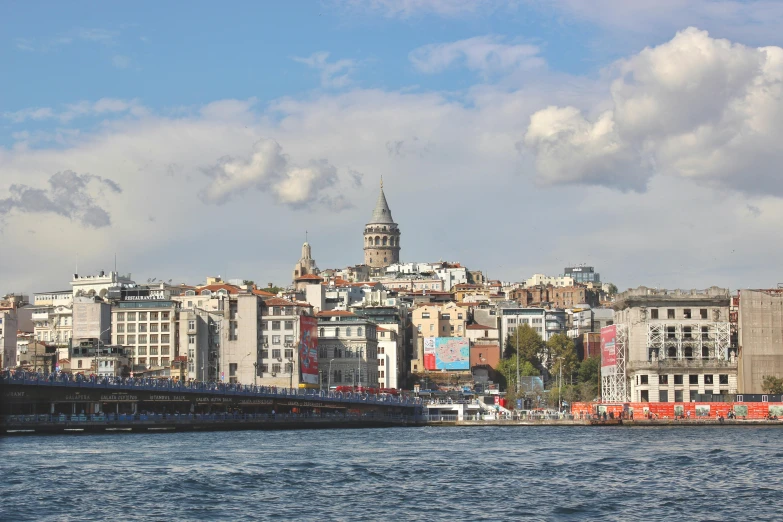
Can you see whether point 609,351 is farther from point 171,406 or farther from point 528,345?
point 171,406

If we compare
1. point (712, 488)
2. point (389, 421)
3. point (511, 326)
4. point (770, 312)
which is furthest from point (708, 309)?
point (712, 488)

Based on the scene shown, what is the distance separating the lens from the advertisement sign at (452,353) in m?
165

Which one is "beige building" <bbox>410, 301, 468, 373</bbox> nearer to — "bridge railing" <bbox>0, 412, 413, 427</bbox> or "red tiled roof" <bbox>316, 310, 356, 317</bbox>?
"red tiled roof" <bbox>316, 310, 356, 317</bbox>

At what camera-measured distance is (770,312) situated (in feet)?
427

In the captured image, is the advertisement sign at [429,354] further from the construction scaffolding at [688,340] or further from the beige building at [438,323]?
the construction scaffolding at [688,340]

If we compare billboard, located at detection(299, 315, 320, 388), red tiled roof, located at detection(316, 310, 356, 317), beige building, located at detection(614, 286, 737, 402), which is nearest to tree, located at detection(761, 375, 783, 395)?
beige building, located at detection(614, 286, 737, 402)

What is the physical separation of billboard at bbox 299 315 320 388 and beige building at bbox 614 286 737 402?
35257 mm

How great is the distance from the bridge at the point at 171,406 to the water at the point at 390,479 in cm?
858

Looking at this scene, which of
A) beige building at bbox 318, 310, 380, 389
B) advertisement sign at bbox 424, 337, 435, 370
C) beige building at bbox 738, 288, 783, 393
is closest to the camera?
beige building at bbox 738, 288, 783, 393

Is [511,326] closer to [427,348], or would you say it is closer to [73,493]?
[427,348]

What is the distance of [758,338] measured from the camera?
130 m

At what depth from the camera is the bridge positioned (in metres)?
100

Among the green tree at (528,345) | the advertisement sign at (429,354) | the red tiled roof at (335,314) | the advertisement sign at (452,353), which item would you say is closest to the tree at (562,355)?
the green tree at (528,345)

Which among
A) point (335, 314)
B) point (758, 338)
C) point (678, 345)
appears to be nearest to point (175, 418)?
point (678, 345)
